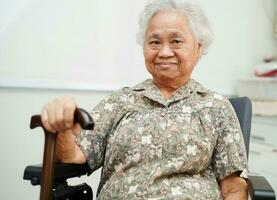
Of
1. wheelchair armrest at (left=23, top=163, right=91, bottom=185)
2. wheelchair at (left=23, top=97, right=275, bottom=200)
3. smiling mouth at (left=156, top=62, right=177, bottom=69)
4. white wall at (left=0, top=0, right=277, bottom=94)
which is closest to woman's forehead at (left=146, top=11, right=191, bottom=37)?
smiling mouth at (left=156, top=62, right=177, bottom=69)

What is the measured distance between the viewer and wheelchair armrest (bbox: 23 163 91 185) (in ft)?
3.41

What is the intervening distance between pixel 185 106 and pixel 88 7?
882 millimetres

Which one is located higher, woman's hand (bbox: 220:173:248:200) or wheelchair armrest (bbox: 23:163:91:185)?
wheelchair armrest (bbox: 23:163:91:185)

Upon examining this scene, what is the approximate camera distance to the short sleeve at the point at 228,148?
117 cm

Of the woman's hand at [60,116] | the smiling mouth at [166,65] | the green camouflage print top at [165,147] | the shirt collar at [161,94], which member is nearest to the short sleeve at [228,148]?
the green camouflage print top at [165,147]

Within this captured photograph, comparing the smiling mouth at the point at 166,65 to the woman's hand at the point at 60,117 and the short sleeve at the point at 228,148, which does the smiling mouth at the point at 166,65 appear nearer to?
the short sleeve at the point at 228,148

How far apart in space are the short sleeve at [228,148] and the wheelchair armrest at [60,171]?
443mm

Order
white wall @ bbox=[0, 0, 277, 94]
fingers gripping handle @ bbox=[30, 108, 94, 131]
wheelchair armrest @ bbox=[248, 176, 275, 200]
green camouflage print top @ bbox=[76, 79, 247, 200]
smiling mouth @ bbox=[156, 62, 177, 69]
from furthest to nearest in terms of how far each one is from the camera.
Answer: white wall @ bbox=[0, 0, 277, 94] → smiling mouth @ bbox=[156, 62, 177, 69] → green camouflage print top @ bbox=[76, 79, 247, 200] → wheelchair armrest @ bbox=[248, 176, 275, 200] → fingers gripping handle @ bbox=[30, 108, 94, 131]

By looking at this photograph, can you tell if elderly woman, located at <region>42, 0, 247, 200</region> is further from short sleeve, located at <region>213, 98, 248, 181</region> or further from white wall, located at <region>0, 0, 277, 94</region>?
white wall, located at <region>0, 0, 277, 94</region>

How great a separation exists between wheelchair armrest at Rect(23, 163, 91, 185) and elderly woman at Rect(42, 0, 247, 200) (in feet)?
0.08

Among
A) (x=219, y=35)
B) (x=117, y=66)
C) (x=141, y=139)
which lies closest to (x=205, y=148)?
(x=141, y=139)

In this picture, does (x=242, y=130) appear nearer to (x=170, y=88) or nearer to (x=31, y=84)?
(x=170, y=88)

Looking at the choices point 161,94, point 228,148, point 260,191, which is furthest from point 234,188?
point 161,94

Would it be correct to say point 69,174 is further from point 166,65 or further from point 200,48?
point 200,48
